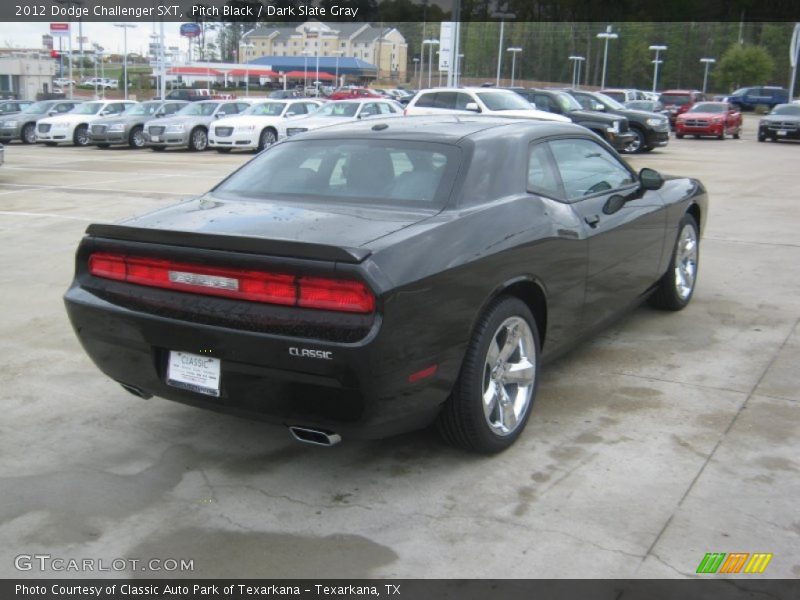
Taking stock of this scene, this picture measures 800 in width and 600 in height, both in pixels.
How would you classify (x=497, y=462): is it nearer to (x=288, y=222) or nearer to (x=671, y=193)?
(x=288, y=222)

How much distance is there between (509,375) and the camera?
A: 13.3 ft

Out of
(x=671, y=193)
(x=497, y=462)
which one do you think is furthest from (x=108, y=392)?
(x=671, y=193)

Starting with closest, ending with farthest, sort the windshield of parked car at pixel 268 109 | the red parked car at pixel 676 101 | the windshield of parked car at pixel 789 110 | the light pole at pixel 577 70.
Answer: the windshield of parked car at pixel 268 109
the windshield of parked car at pixel 789 110
the red parked car at pixel 676 101
the light pole at pixel 577 70

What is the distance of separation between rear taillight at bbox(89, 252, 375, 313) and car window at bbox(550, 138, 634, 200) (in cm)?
192

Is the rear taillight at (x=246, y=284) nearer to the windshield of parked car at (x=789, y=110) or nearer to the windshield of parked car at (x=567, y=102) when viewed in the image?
the windshield of parked car at (x=567, y=102)

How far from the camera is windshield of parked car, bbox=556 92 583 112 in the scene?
23.0 m

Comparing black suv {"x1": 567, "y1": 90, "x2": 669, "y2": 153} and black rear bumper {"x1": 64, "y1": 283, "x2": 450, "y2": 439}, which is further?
black suv {"x1": 567, "y1": 90, "x2": 669, "y2": 153}

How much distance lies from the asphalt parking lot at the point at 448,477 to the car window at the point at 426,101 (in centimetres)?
1487

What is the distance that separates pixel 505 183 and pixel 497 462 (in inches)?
53.9

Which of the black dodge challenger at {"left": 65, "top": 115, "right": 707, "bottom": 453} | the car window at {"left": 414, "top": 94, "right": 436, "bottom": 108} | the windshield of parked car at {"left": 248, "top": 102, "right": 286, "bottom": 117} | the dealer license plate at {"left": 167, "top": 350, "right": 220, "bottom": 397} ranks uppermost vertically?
the car window at {"left": 414, "top": 94, "right": 436, "bottom": 108}

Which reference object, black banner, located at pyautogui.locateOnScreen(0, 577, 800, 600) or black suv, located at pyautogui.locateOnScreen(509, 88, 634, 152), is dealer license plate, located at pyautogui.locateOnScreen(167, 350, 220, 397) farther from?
black suv, located at pyautogui.locateOnScreen(509, 88, 634, 152)

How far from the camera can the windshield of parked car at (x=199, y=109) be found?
2545cm

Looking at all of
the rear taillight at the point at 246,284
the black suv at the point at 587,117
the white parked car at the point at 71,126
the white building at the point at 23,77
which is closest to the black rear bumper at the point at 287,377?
the rear taillight at the point at 246,284

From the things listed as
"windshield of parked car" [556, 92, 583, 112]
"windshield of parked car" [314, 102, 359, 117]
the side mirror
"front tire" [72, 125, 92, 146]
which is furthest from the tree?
the side mirror
